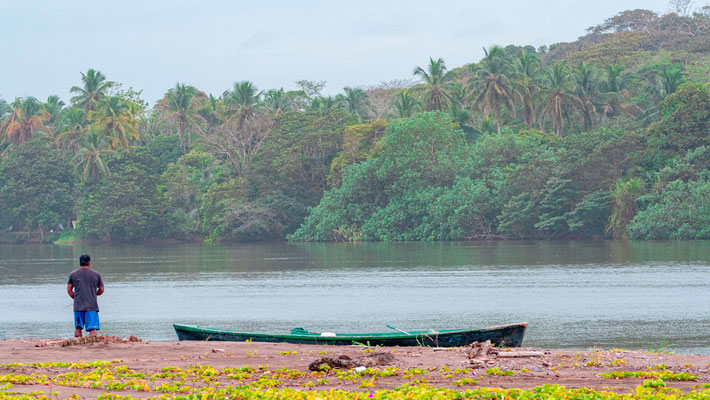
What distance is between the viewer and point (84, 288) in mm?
16391

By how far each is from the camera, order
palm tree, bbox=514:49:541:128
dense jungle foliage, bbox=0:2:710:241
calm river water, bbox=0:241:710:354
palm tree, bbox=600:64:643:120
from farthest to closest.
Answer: palm tree, bbox=514:49:541:128 < palm tree, bbox=600:64:643:120 < dense jungle foliage, bbox=0:2:710:241 < calm river water, bbox=0:241:710:354

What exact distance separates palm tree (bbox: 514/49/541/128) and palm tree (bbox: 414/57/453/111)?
614 centimetres

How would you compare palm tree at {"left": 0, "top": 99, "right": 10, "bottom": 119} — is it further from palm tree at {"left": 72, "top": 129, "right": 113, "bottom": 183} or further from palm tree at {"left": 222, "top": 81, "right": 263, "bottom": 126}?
palm tree at {"left": 222, "top": 81, "right": 263, "bottom": 126}

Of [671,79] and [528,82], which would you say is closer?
[671,79]

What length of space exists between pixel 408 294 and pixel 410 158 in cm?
4069

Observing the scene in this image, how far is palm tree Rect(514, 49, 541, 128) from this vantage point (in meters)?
76.8

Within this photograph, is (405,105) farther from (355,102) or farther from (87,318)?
(87,318)

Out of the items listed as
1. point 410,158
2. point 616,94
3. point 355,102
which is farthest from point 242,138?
point 616,94

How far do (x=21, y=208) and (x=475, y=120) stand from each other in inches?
1736

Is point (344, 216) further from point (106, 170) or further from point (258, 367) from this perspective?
point (258, 367)

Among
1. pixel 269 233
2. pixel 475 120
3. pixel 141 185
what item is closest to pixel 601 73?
pixel 475 120

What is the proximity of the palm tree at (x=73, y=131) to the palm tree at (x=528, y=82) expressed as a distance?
44.0 metres

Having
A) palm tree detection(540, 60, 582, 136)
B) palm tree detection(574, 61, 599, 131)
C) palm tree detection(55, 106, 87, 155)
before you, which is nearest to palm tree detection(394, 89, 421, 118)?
palm tree detection(540, 60, 582, 136)

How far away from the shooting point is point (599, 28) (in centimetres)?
10844
